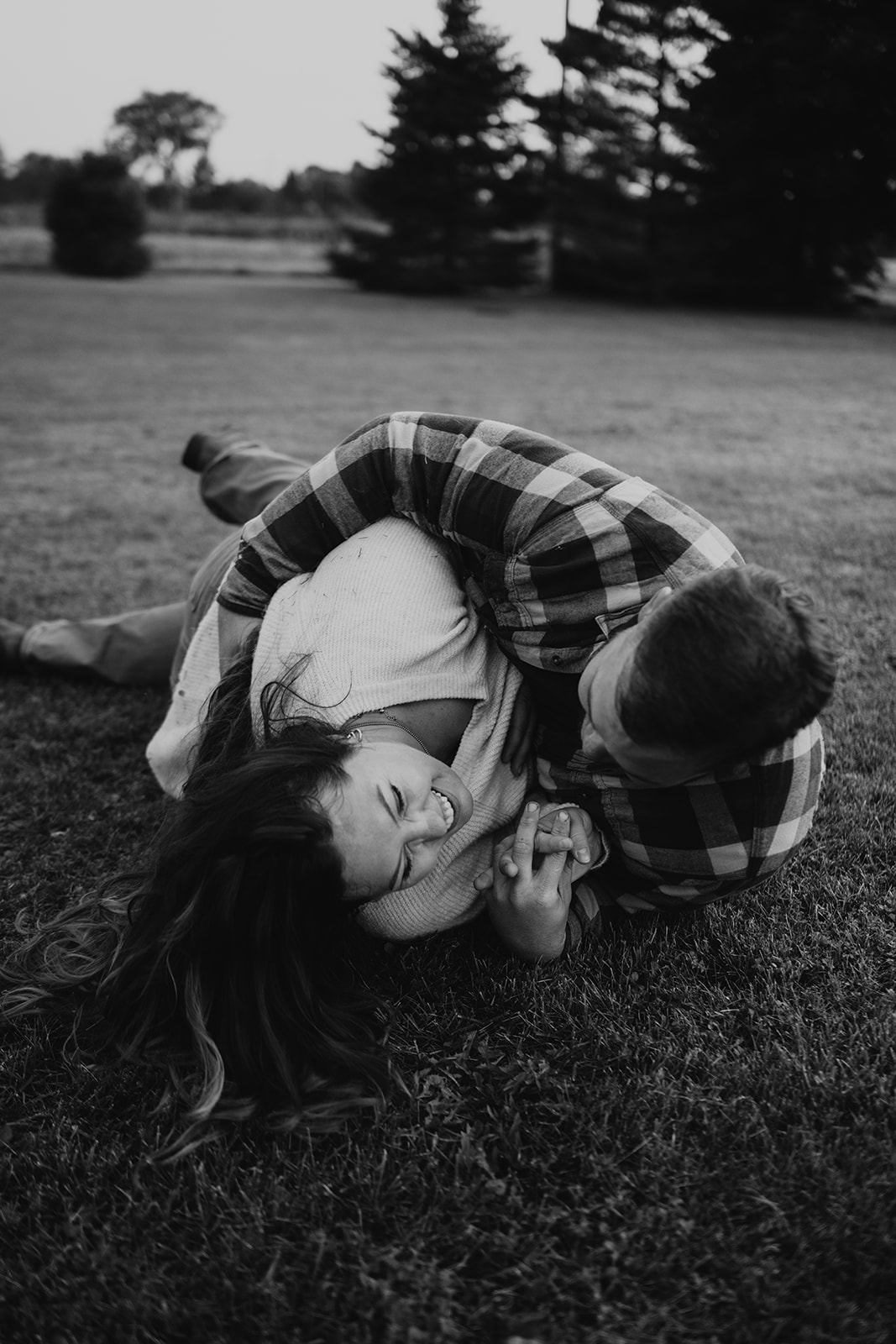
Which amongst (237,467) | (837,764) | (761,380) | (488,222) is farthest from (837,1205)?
(488,222)

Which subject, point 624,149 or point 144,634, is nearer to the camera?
point 144,634

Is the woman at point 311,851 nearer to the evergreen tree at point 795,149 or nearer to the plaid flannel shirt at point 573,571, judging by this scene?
the plaid flannel shirt at point 573,571

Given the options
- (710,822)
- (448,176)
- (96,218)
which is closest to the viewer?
(710,822)

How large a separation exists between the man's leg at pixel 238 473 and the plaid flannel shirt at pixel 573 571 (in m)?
1.15

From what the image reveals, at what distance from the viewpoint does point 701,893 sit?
201 centimetres

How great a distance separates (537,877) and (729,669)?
0.70 metres

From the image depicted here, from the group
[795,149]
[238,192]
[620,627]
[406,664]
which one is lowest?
[406,664]

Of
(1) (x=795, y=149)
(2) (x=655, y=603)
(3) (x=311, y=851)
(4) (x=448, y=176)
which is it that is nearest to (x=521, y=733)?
(2) (x=655, y=603)

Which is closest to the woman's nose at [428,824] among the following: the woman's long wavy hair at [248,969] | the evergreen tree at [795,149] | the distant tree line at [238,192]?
the woman's long wavy hair at [248,969]

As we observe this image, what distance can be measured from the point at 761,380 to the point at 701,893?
9951 millimetres

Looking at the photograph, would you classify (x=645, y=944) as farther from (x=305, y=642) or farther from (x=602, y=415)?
(x=602, y=415)

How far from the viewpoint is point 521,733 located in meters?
2.21

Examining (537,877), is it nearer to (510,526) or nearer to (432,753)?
(432,753)

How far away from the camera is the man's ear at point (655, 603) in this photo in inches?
66.3
